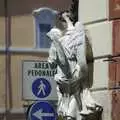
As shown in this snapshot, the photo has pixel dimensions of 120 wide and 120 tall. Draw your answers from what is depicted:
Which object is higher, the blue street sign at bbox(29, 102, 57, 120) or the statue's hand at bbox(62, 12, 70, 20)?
the statue's hand at bbox(62, 12, 70, 20)

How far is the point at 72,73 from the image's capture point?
5930mm

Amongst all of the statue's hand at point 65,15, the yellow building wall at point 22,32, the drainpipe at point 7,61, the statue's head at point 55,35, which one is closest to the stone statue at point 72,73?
the statue's head at point 55,35

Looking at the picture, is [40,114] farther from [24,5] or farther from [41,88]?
[24,5]

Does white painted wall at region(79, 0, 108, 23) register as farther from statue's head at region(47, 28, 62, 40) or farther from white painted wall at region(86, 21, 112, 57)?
statue's head at region(47, 28, 62, 40)

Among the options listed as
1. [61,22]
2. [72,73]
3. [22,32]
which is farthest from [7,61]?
[72,73]

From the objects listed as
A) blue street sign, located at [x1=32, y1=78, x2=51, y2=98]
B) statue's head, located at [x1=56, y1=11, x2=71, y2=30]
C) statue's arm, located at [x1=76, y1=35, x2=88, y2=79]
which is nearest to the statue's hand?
statue's head, located at [x1=56, y1=11, x2=71, y2=30]

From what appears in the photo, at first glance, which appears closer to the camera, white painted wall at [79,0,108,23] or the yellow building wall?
white painted wall at [79,0,108,23]

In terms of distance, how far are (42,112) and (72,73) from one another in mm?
2476

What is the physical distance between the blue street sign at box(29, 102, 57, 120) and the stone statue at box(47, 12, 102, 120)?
2160mm

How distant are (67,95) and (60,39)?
0.45m

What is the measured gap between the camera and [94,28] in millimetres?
6000

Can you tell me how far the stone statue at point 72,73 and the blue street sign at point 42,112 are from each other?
7.09 feet

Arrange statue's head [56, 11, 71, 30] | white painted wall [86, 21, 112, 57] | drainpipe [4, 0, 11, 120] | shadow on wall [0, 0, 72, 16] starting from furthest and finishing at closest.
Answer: shadow on wall [0, 0, 72, 16]
drainpipe [4, 0, 11, 120]
statue's head [56, 11, 71, 30]
white painted wall [86, 21, 112, 57]

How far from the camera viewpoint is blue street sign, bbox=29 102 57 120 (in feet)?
27.0
